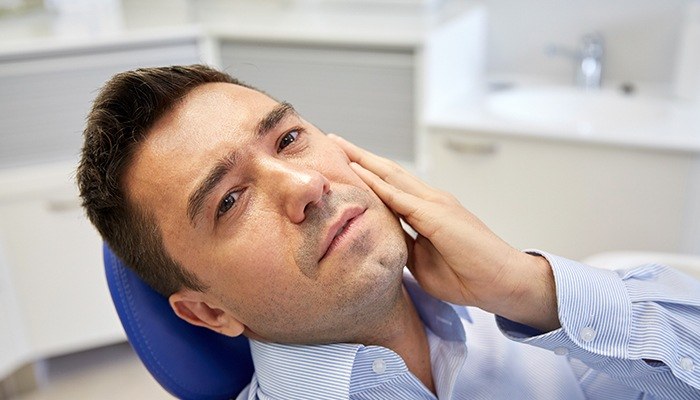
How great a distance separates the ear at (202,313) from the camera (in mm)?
1129

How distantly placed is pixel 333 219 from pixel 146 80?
35cm

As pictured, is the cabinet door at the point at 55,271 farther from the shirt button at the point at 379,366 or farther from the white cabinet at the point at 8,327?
the shirt button at the point at 379,366

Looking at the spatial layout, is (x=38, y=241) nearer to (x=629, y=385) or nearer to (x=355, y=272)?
(x=355, y=272)

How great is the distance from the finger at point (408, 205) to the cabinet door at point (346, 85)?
119 cm

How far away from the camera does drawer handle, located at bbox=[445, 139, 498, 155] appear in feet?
7.38

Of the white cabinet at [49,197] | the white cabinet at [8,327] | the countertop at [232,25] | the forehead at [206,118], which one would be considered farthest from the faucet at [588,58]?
the white cabinet at [8,327]

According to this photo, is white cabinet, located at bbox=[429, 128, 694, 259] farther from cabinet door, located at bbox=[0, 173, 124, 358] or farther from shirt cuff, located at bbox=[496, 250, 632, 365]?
cabinet door, located at bbox=[0, 173, 124, 358]

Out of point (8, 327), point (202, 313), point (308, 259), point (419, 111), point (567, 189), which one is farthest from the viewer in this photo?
point (8, 327)

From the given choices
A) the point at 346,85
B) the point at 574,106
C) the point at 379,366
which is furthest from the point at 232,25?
the point at 379,366

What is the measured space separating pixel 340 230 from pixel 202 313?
0.86 feet

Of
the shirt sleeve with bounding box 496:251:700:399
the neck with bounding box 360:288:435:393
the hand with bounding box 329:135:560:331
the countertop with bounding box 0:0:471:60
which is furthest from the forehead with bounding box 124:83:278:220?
the countertop with bounding box 0:0:471:60

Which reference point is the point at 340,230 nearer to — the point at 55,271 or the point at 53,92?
the point at 53,92

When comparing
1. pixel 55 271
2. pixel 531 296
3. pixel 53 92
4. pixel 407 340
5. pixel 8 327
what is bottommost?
pixel 8 327

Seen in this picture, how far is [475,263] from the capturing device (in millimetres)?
1101
